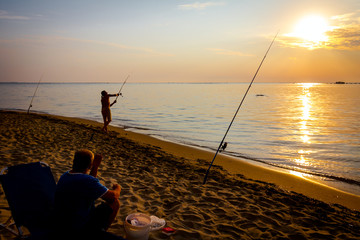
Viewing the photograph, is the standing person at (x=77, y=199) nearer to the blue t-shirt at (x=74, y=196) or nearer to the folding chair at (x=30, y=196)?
the blue t-shirt at (x=74, y=196)

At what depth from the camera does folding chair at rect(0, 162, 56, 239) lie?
2887 mm

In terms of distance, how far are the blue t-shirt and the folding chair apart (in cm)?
54

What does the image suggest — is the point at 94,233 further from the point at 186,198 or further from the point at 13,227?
the point at 186,198

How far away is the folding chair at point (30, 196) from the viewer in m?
2.89

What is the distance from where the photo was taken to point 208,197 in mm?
5254

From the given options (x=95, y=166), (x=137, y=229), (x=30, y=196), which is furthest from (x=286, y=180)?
(x=30, y=196)

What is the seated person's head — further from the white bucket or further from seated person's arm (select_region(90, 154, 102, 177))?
the white bucket

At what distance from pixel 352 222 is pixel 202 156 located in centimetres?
585

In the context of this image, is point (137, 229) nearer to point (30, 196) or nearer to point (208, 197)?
point (30, 196)

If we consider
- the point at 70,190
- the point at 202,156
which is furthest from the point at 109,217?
the point at 202,156

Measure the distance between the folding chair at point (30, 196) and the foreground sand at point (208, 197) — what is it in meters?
0.86

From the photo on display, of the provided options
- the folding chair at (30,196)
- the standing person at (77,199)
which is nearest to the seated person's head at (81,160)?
the standing person at (77,199)

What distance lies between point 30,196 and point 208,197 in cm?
345

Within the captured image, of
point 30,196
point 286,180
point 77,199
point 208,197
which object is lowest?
point 286,180
